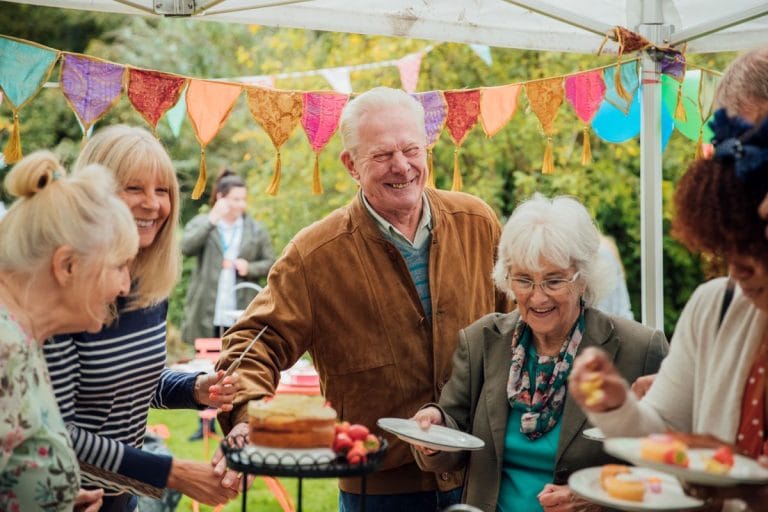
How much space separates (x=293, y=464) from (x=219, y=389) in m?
0.79

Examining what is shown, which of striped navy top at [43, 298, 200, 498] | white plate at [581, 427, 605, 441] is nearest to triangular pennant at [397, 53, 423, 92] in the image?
striped navy top at [43, 298, 200, 498]

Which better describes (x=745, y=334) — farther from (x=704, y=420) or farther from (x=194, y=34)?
(x=194, y=34)

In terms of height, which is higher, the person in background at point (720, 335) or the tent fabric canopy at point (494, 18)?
the tent fabric canopy at point (494, 18)

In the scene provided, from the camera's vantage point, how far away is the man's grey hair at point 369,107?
3.20 m

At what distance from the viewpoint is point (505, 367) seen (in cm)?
280

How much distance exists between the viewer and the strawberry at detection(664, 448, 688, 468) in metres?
1.77

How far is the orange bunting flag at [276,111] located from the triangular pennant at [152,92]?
0.98 ft

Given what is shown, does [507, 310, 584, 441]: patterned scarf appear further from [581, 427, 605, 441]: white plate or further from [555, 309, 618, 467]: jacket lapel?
[581, 427, 605, 441]: white plate

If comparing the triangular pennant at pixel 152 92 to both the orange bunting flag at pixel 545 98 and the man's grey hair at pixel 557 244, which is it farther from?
the man's grey hair at pixel 557 244

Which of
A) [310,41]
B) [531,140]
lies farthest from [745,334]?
[310,41]

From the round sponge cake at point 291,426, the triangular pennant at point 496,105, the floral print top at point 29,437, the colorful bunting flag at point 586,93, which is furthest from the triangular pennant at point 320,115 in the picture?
the floral print top at point 29,437

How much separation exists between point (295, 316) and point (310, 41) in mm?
8803

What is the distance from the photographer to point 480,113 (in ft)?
14.4

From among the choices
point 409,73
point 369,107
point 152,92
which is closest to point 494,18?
point 369,107
